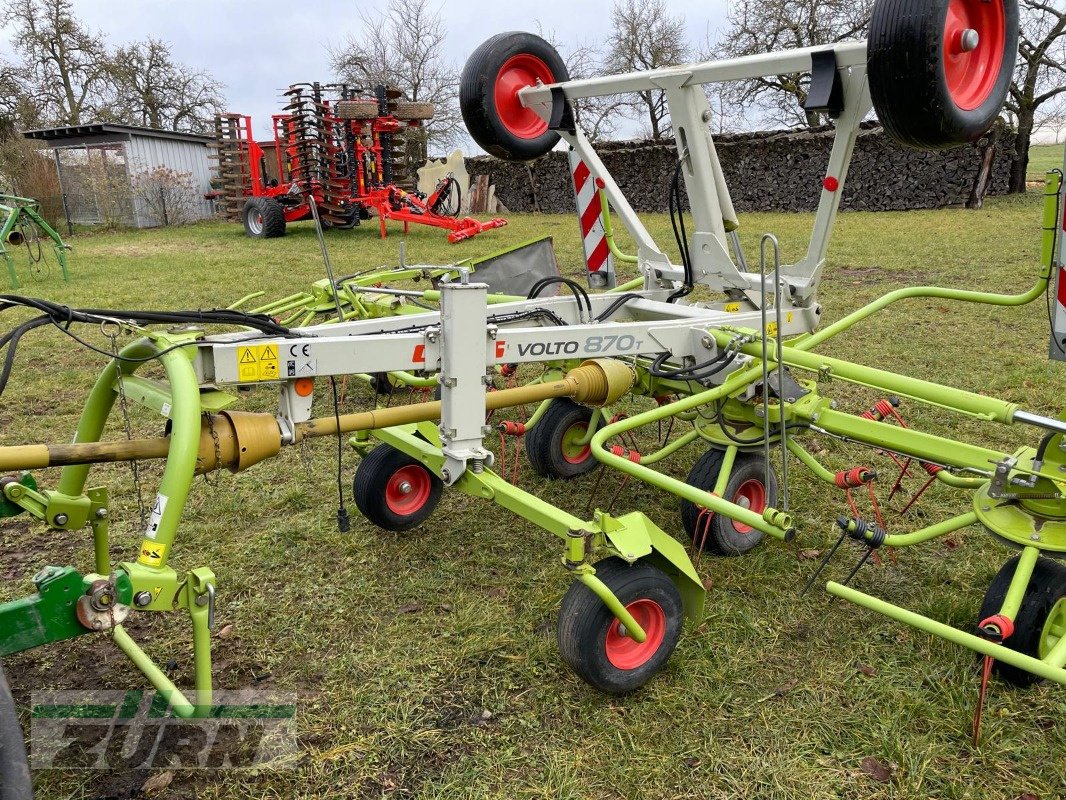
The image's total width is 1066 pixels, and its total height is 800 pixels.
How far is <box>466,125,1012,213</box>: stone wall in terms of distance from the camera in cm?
1895

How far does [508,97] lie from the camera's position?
14.7 feet

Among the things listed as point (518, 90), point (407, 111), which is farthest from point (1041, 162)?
point (518, 90)

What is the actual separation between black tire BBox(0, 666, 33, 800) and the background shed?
22.7 metres

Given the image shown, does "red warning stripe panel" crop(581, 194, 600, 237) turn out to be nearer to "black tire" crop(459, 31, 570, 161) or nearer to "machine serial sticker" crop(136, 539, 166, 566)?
"black tire" crop(459, 31, 570, 161)

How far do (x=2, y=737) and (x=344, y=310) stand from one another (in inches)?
173

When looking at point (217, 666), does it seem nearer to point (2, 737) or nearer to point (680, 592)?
point (2, 737)

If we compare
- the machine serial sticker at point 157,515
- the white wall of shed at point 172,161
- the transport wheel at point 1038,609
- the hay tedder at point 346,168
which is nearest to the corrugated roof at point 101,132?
the white wall of shed at point 172,161

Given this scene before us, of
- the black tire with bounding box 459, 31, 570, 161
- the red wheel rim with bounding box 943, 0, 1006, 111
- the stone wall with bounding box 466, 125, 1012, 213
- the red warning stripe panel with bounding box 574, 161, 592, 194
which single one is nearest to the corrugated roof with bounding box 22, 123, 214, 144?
the stone wall with bounding box 466, 125, 1012, 213

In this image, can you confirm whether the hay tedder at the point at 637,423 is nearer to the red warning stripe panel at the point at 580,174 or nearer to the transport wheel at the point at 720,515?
the transport wheel at the point at 720,515

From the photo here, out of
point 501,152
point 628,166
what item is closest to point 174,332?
point 501,152

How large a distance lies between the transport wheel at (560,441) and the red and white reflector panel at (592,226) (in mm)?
1093

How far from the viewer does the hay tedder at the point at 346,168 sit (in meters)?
15.5

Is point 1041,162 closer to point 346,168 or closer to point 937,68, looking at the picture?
point 346,168

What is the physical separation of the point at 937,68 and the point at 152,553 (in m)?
2.82
